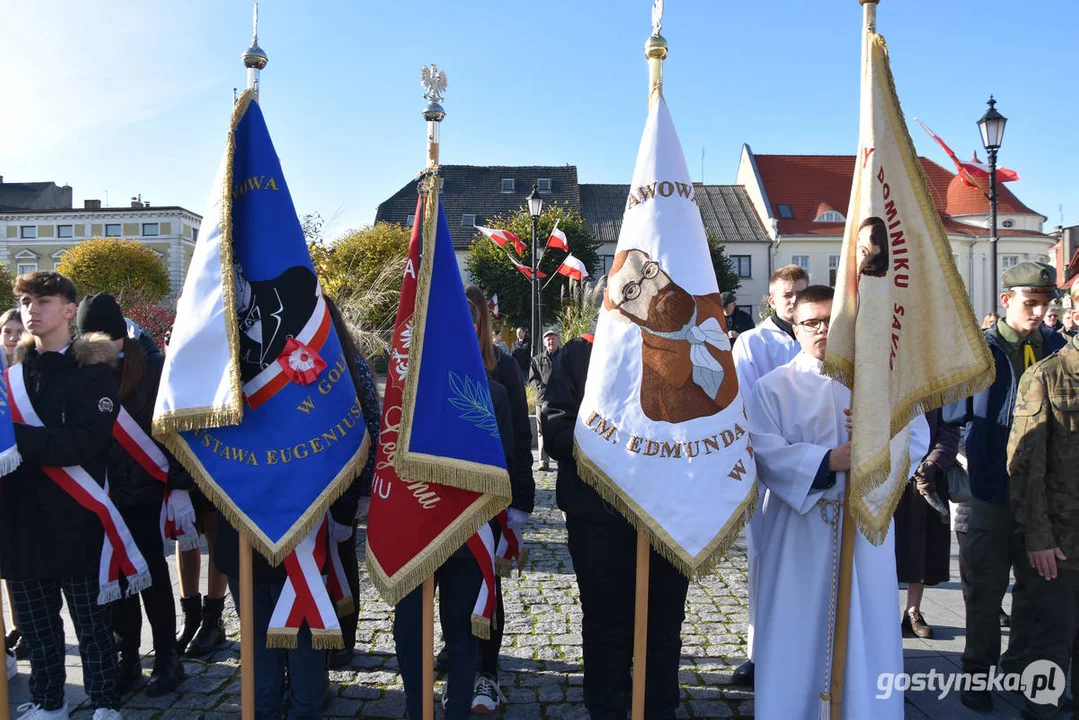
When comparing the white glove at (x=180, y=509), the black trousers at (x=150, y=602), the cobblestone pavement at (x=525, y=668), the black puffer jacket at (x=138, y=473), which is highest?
the black puffer jacket at (x=138, y=473)

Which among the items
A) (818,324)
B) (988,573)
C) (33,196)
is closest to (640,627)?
(818,324)

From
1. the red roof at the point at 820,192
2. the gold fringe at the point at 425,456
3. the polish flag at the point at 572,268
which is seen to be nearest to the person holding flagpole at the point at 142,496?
the gold fringe at the point at 425,456

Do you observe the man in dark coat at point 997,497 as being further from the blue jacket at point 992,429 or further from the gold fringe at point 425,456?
the gold fringe at point 425,456

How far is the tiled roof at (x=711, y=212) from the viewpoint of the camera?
41.8 metres

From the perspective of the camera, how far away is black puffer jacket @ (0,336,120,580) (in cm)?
328

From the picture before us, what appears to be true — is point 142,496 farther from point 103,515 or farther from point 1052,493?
point 1052,493

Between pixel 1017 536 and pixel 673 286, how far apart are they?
8.03 feet

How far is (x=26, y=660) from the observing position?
173 inches

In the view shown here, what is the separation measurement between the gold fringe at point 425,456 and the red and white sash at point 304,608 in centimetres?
60

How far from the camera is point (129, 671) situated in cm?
392

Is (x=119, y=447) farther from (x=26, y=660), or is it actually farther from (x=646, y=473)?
(x=646, y=473)

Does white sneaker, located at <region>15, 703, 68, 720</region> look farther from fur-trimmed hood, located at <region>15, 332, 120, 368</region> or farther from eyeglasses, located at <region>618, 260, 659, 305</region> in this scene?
eyeglasses, located at <region>618, 260, 659, 305</region>

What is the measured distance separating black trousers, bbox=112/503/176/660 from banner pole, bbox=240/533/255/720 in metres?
1.24

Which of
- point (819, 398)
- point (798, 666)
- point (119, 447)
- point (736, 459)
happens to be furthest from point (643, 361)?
point (119, 447)
